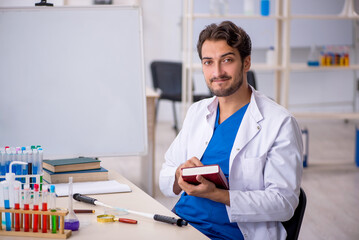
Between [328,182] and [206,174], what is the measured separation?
3174 mm

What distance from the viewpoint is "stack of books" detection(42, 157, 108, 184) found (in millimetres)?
1744

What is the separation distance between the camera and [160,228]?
138 centimetres

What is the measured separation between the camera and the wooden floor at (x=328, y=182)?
10.7ft

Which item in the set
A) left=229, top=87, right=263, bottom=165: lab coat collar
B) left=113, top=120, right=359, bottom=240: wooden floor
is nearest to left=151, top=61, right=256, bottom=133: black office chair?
left=113, top=120, right=359, bottom=240: wooden floor

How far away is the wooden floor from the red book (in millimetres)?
1738

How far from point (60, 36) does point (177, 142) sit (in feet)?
1.95

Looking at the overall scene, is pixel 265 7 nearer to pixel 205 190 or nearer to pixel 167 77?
pixel 167 77

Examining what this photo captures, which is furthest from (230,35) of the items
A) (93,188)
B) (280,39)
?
(280,39)

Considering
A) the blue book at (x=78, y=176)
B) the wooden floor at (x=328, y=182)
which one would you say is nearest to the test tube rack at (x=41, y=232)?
the blue book at (x=78, y=176)

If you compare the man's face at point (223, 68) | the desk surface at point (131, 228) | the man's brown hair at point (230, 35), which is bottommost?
the desk surface at point (131, 228)

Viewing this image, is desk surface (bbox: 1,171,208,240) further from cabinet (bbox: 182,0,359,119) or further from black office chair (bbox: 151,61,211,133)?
black office chair (bbox: 151,61,211,133)

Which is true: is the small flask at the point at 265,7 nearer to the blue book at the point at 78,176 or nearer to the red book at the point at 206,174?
the blue book at the point at 78,176

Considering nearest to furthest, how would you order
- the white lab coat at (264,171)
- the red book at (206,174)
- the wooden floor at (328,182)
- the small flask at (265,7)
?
the red book at (206,174)
the white lab coat at (264,171)
the wooden floor at (328,182)
the small flask at (265,7)

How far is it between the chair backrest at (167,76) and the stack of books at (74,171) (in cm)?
458
